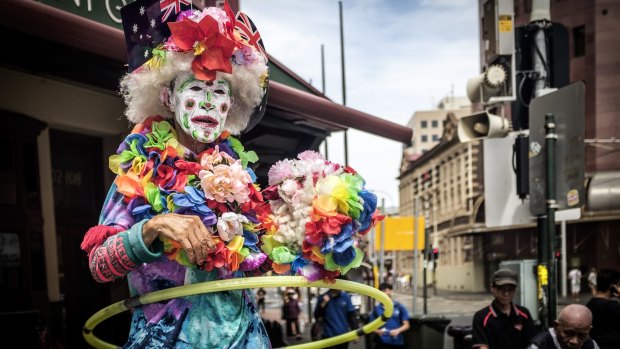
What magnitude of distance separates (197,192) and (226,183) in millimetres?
97

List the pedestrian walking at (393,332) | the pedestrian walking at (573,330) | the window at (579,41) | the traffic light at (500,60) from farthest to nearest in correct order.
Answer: the window at (579,41) < the pedestrian walking at (393,332) < the traffic light at (500,60) < the pedestrian walking at (573,330)

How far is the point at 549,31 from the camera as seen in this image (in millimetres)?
7562

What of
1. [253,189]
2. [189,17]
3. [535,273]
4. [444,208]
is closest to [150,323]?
[253,189]

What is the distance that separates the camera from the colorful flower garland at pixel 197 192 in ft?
6.45

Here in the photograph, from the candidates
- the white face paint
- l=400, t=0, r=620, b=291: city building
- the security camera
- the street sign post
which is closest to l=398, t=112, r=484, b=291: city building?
l=400, t=0, r=620, b=291: city building

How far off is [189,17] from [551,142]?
4808mm

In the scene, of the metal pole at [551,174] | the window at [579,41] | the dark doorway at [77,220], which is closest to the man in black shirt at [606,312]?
the metal pole at [551,174]

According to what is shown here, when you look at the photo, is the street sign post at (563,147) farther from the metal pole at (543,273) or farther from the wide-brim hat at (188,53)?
the wide-brim hat at (188,53)

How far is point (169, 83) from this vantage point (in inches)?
91.6

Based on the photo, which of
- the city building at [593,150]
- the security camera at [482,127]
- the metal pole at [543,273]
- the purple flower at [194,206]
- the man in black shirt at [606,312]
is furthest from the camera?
the city building at [593,150]

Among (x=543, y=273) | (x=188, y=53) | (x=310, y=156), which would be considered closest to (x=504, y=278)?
(x=543, y=273)

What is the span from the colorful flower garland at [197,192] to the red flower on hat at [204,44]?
275mm

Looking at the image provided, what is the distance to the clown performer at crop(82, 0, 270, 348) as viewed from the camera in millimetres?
1914

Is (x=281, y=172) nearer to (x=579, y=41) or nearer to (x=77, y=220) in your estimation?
(x=77, y=220)
